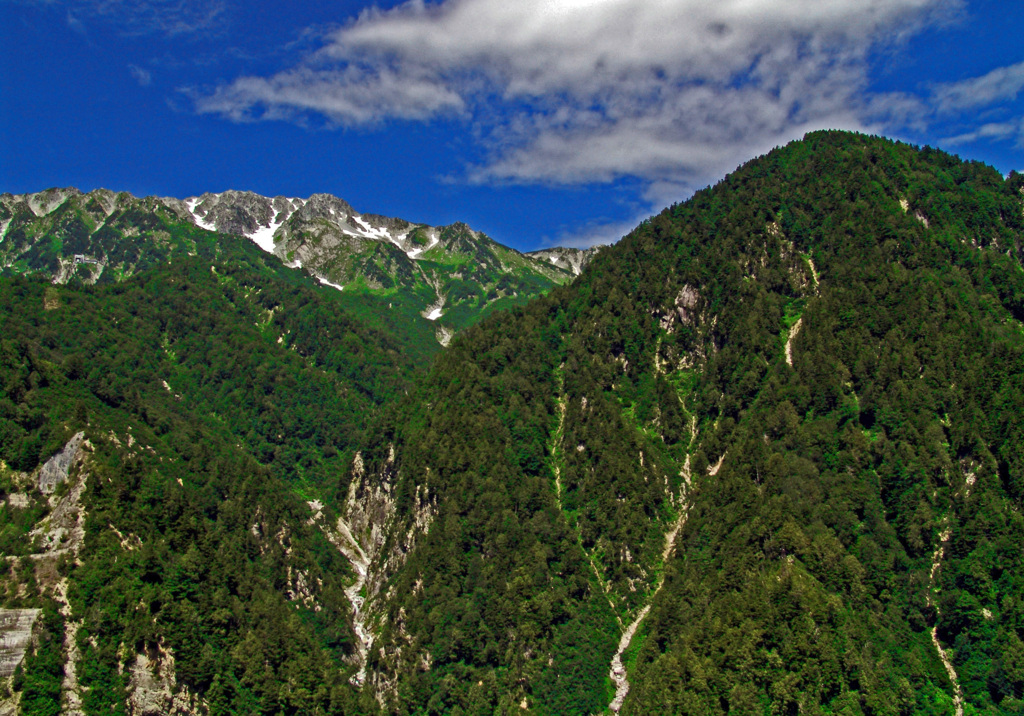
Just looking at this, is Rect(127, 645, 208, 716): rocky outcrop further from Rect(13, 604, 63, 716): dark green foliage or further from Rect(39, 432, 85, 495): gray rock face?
Rect(39, 432, 85, 495): gray rock face

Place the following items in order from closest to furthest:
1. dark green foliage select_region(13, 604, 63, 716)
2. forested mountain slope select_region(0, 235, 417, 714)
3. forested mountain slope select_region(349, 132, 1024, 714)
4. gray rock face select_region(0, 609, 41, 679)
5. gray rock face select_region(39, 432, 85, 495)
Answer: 1. dark green foliage select_region(13, 604, 63, 716)
2. gray rock face select_region(0, 609, 41, 679)
3. forested mountain slope select_region(0, 235, 417, 714)
4. forested mountain slope select_region(349, 132, 1024, 714)
5. gray rock face select_region(39, 432, 85, 495)

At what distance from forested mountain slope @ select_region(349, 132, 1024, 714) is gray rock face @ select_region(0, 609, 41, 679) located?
67.7m

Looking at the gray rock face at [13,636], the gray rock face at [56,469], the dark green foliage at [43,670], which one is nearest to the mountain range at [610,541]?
the gray rock face at [13,636]

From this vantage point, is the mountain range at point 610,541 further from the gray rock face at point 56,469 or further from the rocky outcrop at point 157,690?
the gray rock face at point 56,469

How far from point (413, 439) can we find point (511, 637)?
236 feet

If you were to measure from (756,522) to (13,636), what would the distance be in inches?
5057

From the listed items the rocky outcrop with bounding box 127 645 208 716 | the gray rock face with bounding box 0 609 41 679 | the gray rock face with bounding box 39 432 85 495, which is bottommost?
the rocky outcrop with bounding box 127 645 208 716

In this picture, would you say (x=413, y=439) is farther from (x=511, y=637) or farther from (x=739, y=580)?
(x=739, y=580)

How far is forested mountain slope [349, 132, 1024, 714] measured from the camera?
11625 centimetres

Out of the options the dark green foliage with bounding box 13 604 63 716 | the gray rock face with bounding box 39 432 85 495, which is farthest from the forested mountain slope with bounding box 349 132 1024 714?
the gray rock face with bounding box 39 432 85 495

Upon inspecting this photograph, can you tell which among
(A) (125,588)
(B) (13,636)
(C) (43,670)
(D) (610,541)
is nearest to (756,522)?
(D) (610,541)

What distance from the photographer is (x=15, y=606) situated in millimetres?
102625

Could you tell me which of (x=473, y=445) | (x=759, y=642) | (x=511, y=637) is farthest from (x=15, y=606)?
(x=759, y=642)

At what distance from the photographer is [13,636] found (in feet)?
330
